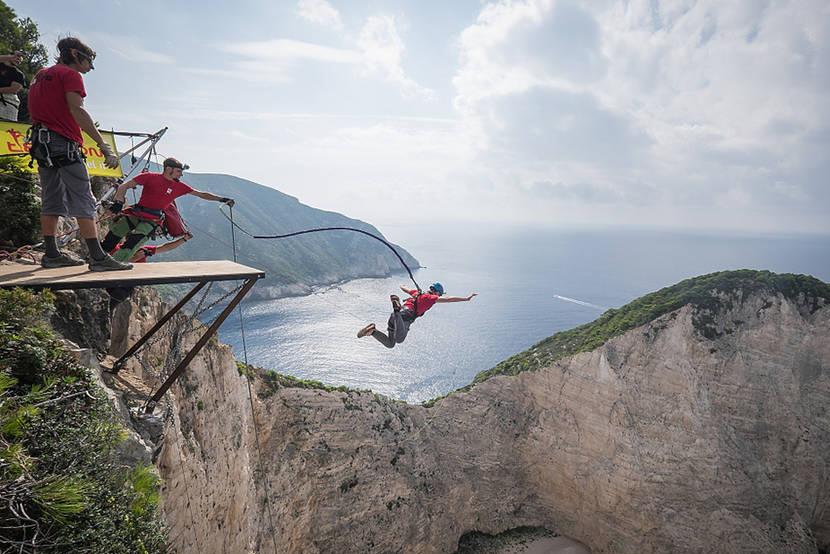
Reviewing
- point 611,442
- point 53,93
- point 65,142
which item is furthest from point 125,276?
point 611,442

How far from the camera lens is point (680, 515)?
25203mm

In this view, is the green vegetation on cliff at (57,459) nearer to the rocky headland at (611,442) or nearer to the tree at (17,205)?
the tree at (17,205)

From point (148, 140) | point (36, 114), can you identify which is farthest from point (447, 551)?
point (36, 114)

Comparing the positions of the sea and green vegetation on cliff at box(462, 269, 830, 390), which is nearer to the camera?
green vegetation on cliff at box(462, 269, 830, 390)

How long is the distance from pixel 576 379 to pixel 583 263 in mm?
147240

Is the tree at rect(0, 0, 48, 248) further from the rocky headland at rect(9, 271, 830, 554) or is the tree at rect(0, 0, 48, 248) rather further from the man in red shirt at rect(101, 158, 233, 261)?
the rocky headland at rect(9, 271, 830, 554)

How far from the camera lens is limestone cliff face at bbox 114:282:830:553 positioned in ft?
76.1

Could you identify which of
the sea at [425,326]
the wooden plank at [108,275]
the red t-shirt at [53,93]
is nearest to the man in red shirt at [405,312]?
the wooden plank at [108,275]

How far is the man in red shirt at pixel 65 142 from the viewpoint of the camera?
498cm

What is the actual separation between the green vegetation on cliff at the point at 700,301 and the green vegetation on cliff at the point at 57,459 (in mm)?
29248

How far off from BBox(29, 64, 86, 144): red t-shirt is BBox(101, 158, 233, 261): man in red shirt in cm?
212

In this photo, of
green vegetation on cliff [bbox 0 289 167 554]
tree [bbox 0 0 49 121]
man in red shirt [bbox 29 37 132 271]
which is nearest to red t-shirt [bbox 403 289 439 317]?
man in red shirt [bbox 29 37 132 271]

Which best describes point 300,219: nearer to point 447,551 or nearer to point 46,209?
point 447,551

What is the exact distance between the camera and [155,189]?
7.44 meters
